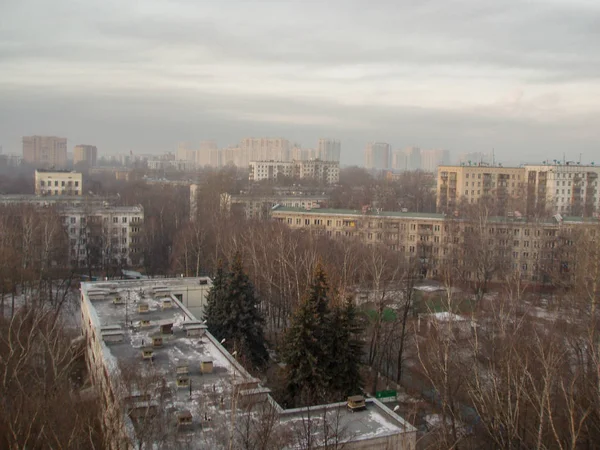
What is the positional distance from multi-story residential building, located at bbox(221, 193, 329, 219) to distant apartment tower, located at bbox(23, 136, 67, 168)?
96.8m

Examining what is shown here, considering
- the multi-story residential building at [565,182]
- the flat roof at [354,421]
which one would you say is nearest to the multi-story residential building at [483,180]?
the multi-story residential building at [565,182]

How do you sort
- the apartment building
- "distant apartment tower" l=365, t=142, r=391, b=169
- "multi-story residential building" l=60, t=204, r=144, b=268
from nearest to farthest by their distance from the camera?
1. the apartment building
2. "multi-story residential building" l=60, t=204, r=144, b=268
3. "distant apartment tower" l=365, t=142, r=391, b=169

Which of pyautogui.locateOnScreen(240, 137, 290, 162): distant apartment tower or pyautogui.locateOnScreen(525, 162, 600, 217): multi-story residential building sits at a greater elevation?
pyautogui.locateOnScreen(240, 137, 290, 162): distant apartment tower

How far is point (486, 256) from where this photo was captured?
91.8ft

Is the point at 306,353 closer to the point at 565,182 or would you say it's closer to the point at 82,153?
the point at 565,182

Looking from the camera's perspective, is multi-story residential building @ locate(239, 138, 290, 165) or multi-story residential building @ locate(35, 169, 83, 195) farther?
multi-story residential building @ locate(239, 138, 290, 165)

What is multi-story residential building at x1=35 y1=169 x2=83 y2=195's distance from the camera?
4812cm

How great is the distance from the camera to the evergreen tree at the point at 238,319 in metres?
17.0

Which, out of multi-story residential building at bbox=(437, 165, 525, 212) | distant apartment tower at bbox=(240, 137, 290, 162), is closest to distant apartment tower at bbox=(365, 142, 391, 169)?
distant apartment tower at bbox=(240, 137, 290, 162)

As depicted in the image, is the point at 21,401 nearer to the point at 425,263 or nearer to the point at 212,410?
the point at 212,410

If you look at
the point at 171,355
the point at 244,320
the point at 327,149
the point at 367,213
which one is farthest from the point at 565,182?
the point at 327,149

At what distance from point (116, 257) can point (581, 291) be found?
25.2m

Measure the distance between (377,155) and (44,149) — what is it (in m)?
93.8

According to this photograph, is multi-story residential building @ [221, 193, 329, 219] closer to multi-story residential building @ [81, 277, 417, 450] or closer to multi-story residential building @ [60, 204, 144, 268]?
multi-story residential building @ [60, 204, 144, 268]
